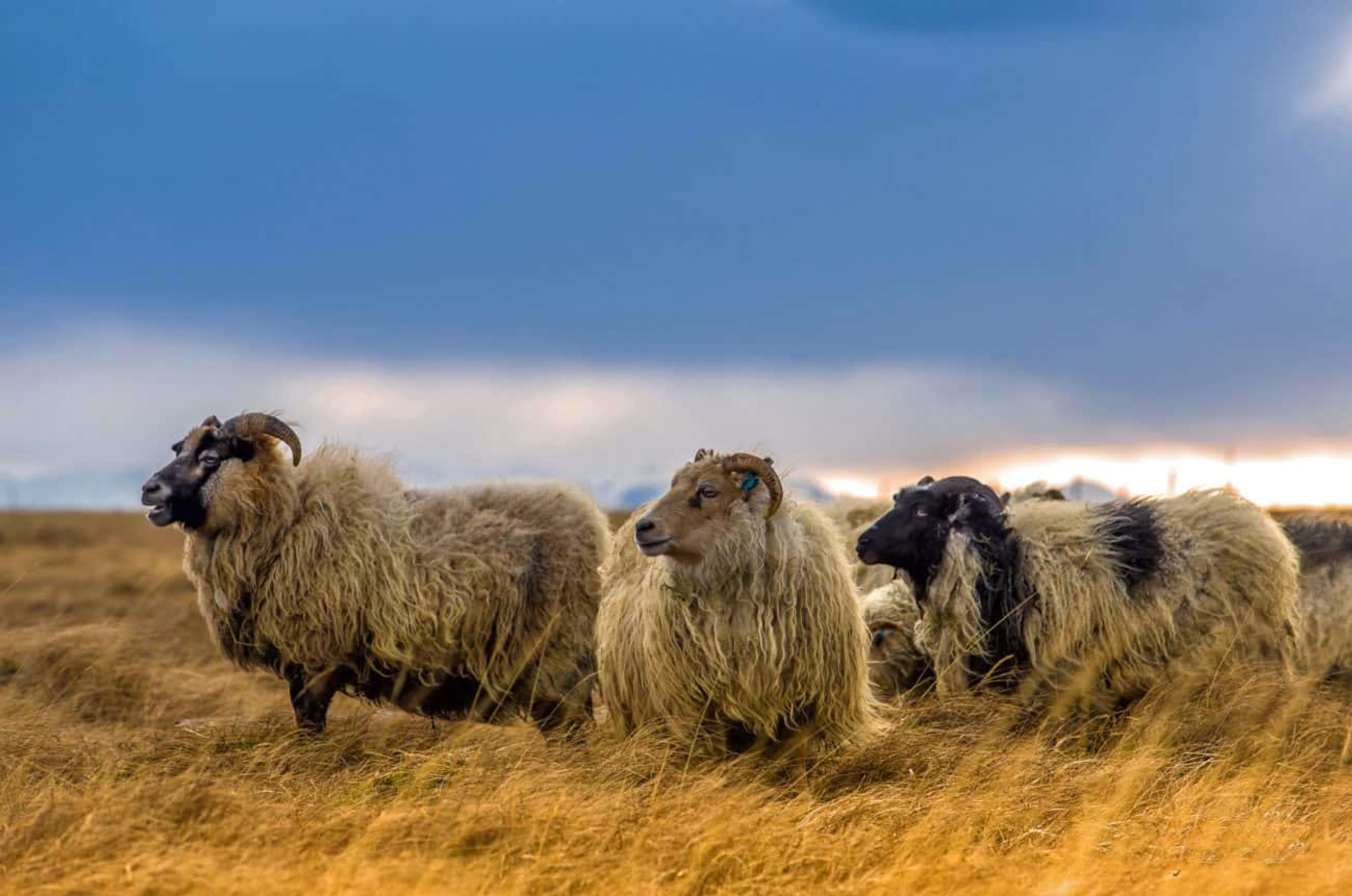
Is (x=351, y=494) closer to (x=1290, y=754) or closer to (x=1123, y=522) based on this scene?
(x=1123, y=522)

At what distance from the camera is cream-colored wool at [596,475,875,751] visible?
25.0 ft

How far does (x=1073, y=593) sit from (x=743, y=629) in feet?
10.9

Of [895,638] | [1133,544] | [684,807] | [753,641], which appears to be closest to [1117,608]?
[1133,544]

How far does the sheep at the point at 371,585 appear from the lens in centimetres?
922

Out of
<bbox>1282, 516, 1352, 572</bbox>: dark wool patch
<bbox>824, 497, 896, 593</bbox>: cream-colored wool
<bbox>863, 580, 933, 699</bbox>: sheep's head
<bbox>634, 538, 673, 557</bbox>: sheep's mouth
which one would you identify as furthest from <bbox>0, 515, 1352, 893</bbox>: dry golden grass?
<bbox>824, 497, 896, 593</bbox>: cream-colored wool

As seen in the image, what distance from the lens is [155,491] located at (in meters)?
8.95

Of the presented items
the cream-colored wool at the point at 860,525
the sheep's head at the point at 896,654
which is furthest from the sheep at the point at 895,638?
the cream-colored wool at the point at 860,525

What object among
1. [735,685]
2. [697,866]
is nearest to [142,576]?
[735,685]

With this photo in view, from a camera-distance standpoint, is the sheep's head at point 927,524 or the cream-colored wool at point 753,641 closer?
the cream-colored wool at point 753,641

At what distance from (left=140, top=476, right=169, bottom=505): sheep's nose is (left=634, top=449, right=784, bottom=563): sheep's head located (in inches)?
137

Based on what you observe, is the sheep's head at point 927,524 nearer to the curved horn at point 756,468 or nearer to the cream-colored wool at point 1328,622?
the curved horn at point 756,468

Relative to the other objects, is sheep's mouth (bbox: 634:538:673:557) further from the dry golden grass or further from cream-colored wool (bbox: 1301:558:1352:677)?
cream-colored wool (bbox: 1301:558:1352:677)

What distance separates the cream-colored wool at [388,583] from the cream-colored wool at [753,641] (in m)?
1.59

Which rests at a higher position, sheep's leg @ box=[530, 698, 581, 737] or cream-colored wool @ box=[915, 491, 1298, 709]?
cream-colored wool @ box=[915, 491, 1298, 709]
